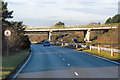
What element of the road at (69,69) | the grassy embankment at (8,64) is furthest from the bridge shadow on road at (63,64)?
the grassy embankment at (8,64)

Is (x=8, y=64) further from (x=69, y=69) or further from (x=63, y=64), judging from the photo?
(x=69, y=69)

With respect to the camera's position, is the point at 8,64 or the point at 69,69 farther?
the point at 8,64

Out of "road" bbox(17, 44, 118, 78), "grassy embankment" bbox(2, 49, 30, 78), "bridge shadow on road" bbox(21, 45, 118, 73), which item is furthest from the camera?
"bridge shadow on road" bbox(21, 45, 118, 73)

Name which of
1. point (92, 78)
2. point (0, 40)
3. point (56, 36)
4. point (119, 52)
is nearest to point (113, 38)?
point (119, 52)

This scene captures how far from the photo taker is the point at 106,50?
116 feet

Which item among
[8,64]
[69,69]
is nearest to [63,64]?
[69,69]

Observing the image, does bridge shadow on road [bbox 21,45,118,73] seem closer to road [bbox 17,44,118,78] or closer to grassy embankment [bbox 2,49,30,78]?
road [bbox 17,44,118,78]

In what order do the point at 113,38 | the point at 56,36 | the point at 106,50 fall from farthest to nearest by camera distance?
the point at 56,36
the point at 113,38
the point at 106,50

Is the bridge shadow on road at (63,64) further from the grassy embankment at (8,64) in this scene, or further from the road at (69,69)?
the grassy embankment at (8,64)

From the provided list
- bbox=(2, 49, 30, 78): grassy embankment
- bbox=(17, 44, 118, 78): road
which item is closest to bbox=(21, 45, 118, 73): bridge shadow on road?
bbox=(17, 44, 118, 78): road

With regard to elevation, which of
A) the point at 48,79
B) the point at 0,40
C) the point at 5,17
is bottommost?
the point at 48,79

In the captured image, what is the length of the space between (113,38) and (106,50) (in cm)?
1467

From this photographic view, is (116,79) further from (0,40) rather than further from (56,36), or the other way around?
(56,36)

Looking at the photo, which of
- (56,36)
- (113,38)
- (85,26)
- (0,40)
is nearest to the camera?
(0,40)
